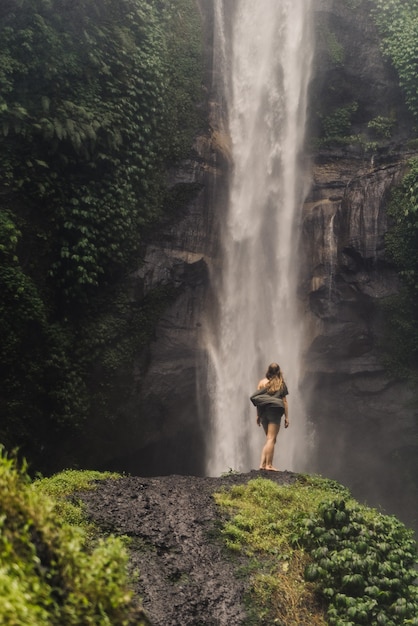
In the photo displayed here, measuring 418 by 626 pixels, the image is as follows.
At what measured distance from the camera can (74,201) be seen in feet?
41.3

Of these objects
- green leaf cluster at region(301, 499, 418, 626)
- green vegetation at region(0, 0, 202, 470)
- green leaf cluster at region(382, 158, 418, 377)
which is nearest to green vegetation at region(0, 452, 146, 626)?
green leaf cluster at region(301, 499, 418, 626)

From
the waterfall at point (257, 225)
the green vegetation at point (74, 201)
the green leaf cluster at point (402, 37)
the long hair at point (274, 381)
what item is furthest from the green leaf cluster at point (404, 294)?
the green vegetation at point (74, 201)

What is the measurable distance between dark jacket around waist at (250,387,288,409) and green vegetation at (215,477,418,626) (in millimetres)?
2733

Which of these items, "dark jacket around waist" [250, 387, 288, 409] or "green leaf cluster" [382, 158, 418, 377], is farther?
"green leaf cluster" [382, 158, 418, 377]

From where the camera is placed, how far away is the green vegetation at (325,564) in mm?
6070

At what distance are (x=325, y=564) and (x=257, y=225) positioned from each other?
12180 mm

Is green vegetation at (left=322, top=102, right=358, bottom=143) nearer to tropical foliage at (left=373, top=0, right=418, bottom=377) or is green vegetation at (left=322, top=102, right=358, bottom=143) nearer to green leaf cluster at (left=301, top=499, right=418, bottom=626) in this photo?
tropical foliage at (left=373, top=0, right=418, bottom=377)

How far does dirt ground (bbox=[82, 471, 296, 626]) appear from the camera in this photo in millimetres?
5992

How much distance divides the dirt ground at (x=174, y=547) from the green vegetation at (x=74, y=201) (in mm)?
3975

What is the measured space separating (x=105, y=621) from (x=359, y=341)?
1382 centimetres

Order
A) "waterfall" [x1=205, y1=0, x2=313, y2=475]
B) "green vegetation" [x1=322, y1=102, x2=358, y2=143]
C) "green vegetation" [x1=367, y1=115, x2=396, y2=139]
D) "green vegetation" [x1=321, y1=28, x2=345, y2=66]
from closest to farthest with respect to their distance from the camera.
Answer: "waterfall" [x1=205, y1=0, x2=313, y2=475] → "green vegetation" [x1=367, y1=115, x2=396, y2=139] → "green vegetation" [x1=322, y1=102, x2=358, y2=143] → "green vegetation" [x1=321, y1=28, x2=345, y2=66]

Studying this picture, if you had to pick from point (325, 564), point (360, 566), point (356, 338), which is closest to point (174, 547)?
point (325, 564)

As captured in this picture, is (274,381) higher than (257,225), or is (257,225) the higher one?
(257,225)

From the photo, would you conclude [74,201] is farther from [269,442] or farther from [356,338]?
→ [356,338]
